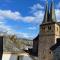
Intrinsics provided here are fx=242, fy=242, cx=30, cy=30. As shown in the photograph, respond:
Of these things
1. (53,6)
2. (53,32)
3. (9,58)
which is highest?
(53,6)

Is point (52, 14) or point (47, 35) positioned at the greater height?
point (52, 14)

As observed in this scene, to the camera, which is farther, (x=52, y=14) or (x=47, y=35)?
(x=52, y=14)

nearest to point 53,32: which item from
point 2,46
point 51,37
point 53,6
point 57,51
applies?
point 51,37

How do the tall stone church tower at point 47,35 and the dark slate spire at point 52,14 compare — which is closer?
the tall stone church tower at point 47,35

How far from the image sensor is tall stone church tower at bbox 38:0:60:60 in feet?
204

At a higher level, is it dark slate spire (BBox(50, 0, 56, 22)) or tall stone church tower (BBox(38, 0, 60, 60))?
dark slate spire (BBox(50, 0, 56, 22))

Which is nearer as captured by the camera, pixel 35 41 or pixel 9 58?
pixel 9 58

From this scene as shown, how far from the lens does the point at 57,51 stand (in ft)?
140

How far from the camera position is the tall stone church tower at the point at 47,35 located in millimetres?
62312

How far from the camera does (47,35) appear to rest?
64500 millimetres

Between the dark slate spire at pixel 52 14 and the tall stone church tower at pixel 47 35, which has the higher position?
the dark slate spire at pixel 52 14

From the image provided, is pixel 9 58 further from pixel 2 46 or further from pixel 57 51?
pixel 57 51

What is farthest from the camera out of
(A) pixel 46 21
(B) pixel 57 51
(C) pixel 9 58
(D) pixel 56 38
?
(A) pixel 46 21

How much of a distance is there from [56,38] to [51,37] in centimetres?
140
